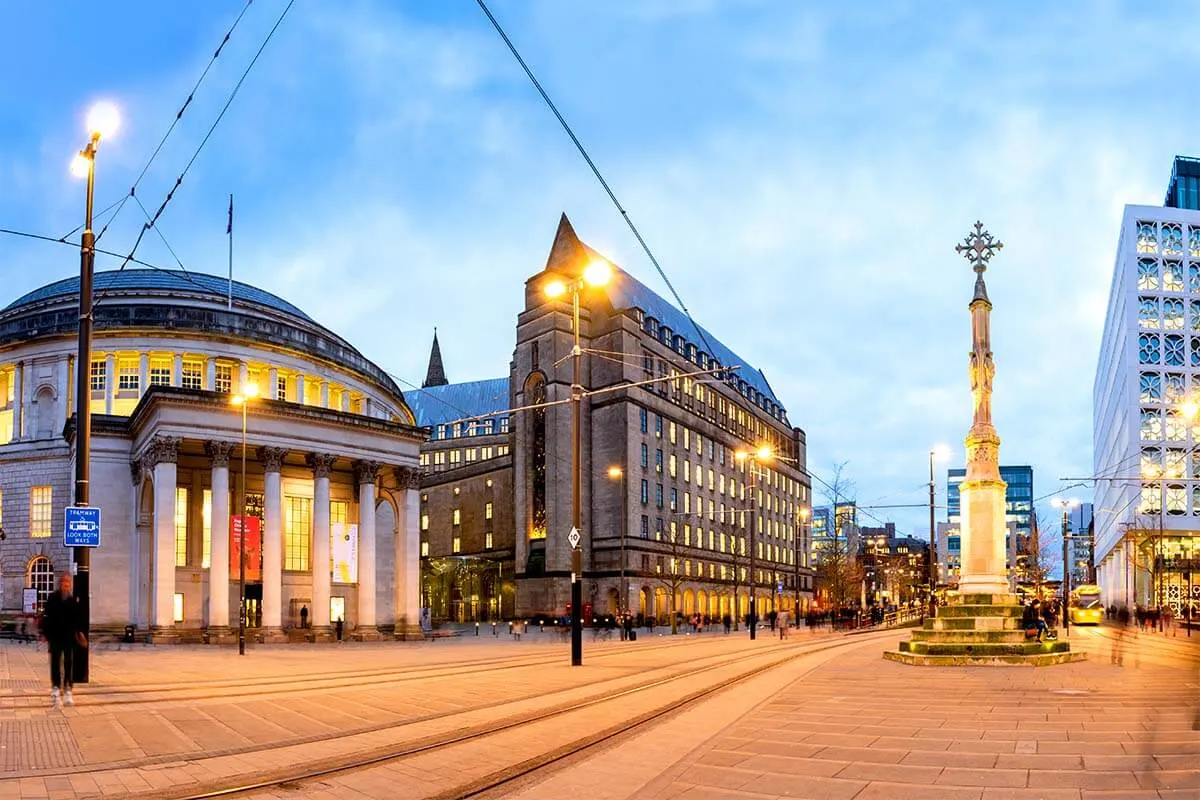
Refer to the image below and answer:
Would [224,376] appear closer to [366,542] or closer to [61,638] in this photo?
[366,542]

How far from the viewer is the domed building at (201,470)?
5491 centimetres

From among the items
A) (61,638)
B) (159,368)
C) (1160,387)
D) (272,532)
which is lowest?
(272,532)

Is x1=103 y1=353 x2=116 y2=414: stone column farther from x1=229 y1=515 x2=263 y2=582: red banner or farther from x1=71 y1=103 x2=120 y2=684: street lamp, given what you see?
x1=71 y1=103 x2=120 y2=684: street lamp

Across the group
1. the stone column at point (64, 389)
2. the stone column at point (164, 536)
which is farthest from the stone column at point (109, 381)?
the stone column at point (164, 536)

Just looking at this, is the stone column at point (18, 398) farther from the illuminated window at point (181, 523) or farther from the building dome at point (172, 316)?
the illuminated window at point (181, 523)

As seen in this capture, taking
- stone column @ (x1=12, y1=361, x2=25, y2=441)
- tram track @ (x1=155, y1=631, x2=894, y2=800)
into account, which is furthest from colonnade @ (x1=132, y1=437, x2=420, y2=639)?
tram track @ (x1=155, y1=631, x2=894, y2=800)

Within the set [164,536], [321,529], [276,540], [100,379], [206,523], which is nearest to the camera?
[164,536]

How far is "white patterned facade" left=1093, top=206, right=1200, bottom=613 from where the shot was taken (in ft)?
332

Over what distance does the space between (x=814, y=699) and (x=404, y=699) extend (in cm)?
767

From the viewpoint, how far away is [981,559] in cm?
3166

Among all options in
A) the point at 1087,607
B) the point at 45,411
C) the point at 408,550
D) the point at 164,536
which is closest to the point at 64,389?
the point at 45,411

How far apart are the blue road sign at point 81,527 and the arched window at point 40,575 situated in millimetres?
48755

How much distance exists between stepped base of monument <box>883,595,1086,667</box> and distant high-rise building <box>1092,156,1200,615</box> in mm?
75949

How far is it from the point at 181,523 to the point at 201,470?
3.22 m
